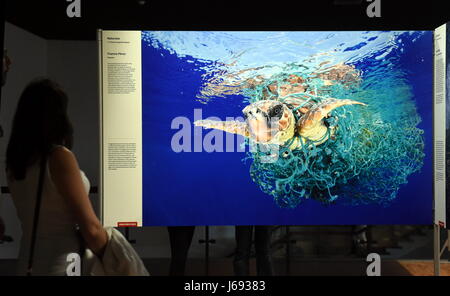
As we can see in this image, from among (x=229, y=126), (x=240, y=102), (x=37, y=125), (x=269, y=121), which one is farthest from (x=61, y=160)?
(x=269, y=121)

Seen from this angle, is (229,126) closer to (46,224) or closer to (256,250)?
(256,250)

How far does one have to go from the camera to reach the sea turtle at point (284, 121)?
283 cm

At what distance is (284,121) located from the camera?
9.33 ft

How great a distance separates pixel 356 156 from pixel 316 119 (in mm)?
346

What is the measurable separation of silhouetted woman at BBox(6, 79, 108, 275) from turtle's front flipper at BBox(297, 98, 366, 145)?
1346mm

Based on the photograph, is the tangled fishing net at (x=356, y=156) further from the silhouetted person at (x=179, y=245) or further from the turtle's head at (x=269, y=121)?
the silhouetted person at (x=179, y=245)

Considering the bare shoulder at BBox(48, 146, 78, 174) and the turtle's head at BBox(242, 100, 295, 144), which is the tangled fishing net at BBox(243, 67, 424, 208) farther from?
the bare shoulder at BBox(48, 146, 78, 174)

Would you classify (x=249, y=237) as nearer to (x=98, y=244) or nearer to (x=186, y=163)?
(x=186, y=163)

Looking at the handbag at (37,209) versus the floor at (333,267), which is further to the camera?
the floor at (333,267)

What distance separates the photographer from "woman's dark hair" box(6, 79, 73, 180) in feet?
8.84

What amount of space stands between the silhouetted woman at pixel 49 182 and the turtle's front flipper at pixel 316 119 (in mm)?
1346

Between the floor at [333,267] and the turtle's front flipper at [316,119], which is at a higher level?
the turtle's front flipper at [316,119]
